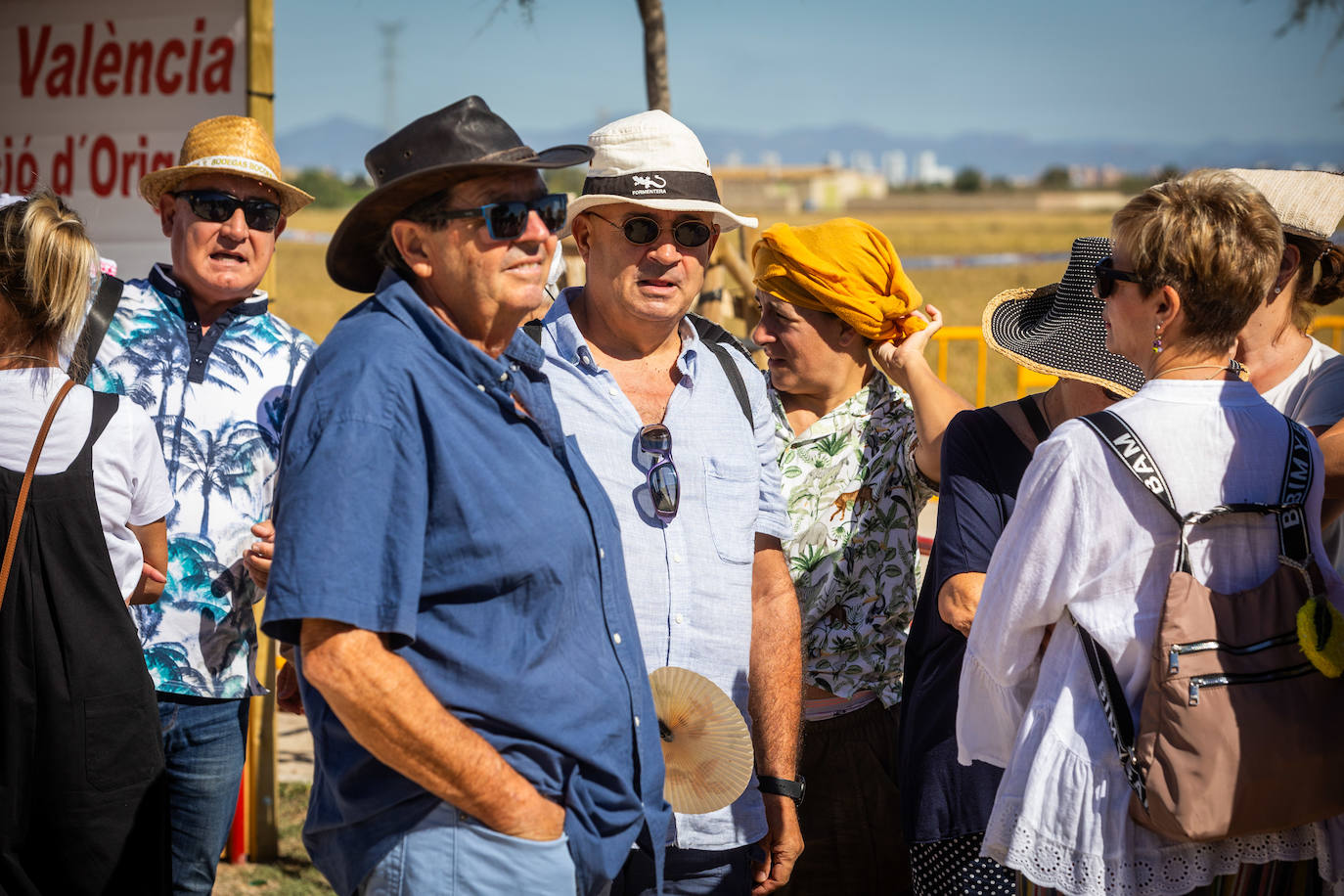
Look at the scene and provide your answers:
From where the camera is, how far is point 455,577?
171 cm

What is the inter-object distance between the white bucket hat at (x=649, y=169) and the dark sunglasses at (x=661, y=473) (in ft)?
1.67

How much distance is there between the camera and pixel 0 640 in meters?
2.41

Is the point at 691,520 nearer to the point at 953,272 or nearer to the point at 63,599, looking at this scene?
the point at 63,599

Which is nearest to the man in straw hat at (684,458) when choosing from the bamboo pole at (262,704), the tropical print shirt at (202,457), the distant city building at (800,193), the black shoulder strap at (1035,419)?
the black shoulder strap at (1035,419)

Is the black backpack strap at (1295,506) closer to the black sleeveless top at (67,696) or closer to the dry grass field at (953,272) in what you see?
the black sleeveless top at (67,696)

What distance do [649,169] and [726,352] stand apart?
47 cm

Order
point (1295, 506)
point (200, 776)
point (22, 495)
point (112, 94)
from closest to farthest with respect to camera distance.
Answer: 1. point (1295, 506)
2. point (22, 495)
3. point (200, 776)
4. point (112, 94)

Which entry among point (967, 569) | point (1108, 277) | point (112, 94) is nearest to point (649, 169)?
point (1108, 277)

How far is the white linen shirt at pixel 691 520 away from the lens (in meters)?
2.36

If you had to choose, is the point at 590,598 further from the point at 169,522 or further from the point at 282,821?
the point at 282,821

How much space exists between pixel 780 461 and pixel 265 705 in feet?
7.35

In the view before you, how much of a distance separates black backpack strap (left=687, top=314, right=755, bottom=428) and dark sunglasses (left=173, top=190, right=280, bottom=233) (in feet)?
3.94

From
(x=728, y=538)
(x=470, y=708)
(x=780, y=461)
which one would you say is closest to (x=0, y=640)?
(x=470, y=708)

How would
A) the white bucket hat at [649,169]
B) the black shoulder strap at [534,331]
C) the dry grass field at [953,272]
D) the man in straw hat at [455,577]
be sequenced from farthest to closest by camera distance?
the dry grass field at [953,272]
the white bucket hat at [649,169]
the black shoulder strap at [534,331]
the man in straw hat at [455,577]
